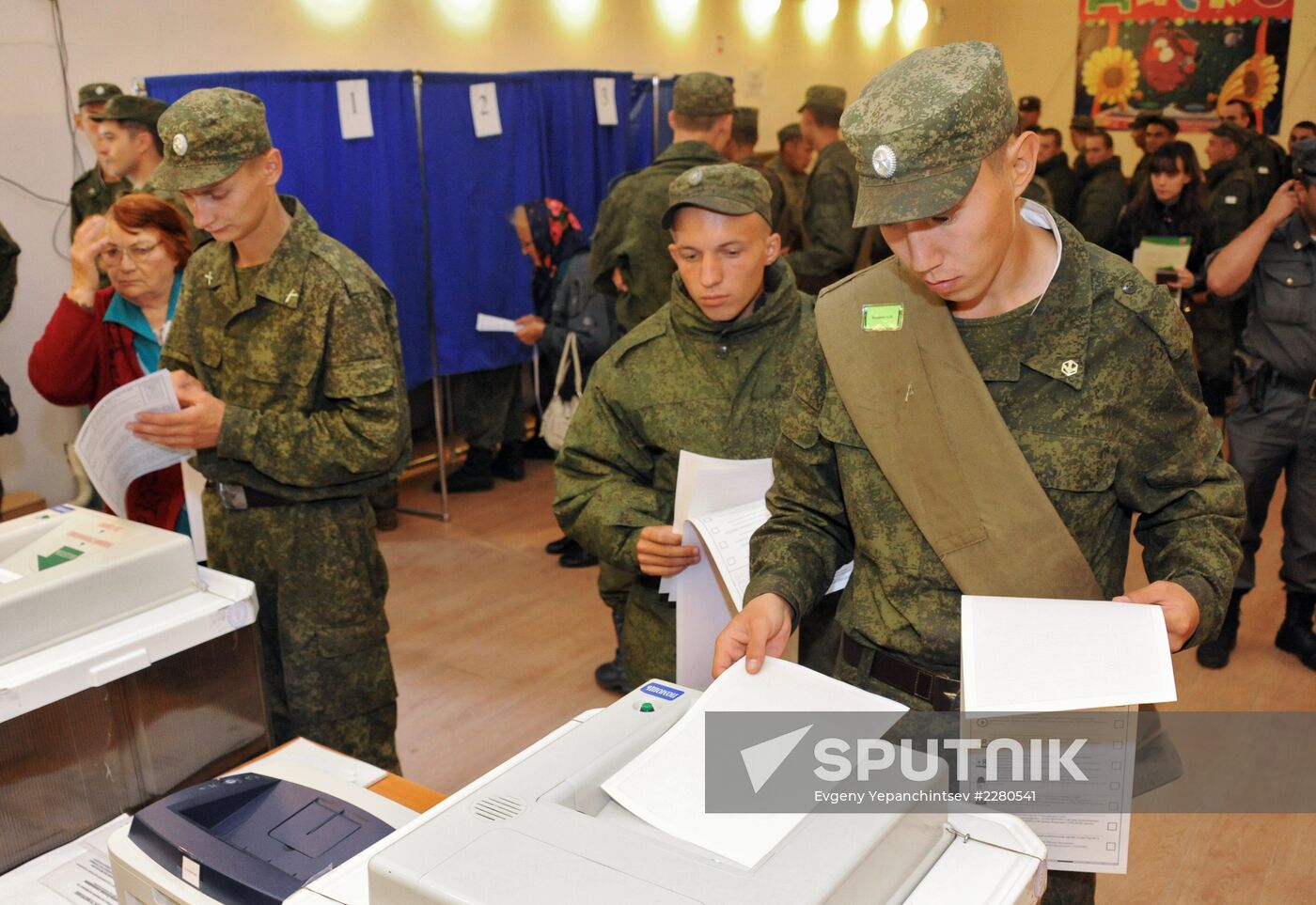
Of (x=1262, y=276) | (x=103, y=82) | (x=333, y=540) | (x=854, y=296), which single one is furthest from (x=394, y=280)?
(x=854, y=296)

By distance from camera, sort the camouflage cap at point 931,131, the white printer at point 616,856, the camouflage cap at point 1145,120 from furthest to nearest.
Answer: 1. the camouflage cap at point 1145,120
2. the camouflage cap at point 931,131
3. the white printer at point 616,856

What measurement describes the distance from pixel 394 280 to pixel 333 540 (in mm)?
2652

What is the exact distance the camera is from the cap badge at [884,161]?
1208 millimetres

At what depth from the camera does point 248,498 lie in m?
2.30

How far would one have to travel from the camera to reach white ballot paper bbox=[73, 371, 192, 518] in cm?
206

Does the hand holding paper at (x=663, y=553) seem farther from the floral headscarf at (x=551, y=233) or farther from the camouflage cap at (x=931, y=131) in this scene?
the floral headscarf at (x=551, y=233)

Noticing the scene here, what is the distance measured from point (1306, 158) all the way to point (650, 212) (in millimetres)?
1963

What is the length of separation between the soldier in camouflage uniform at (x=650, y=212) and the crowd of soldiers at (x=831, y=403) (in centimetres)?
1

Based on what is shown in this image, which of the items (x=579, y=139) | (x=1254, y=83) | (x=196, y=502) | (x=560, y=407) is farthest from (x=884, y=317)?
(x=1254, y=83)

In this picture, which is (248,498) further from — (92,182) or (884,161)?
(92,182)

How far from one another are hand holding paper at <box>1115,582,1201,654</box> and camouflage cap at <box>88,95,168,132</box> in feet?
11.6

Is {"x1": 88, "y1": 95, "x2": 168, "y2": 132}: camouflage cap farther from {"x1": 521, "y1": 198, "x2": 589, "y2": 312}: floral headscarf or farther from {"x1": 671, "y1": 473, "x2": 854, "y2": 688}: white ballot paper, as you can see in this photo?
{"x1": 671, "y1": 473, "x2": 854, "y2": 688}: white ballot paper

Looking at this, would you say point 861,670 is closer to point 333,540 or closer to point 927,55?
point 927,55

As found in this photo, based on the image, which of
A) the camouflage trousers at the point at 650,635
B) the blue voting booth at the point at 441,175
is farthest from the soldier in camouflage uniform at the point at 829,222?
the camouflage trousers at the point at 650,635
